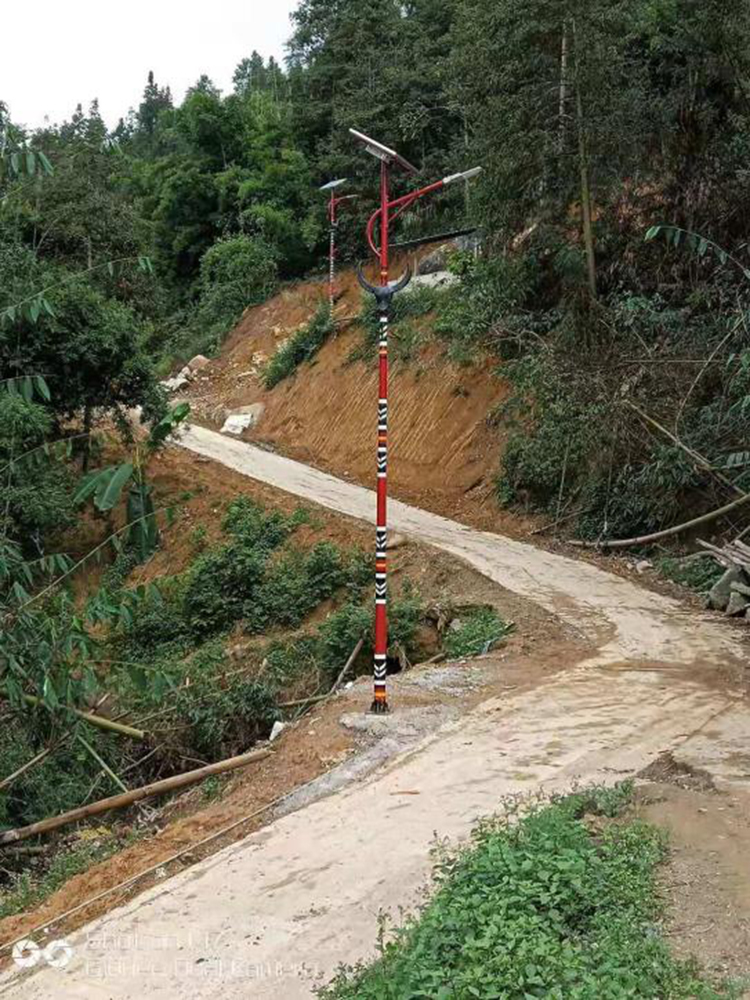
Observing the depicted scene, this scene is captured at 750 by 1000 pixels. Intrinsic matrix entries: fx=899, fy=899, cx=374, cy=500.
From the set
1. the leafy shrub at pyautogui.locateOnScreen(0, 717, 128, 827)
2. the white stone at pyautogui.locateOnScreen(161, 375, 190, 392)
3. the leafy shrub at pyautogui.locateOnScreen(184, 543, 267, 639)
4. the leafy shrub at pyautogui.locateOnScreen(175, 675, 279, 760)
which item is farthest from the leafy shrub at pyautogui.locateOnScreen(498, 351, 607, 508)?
the white stone at pyautogui.locateOnScreen(161, 375, 190, 392)

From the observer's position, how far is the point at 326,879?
245 inches

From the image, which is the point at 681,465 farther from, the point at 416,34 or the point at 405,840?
the point at 416,34

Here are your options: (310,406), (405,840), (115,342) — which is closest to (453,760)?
(405,840)

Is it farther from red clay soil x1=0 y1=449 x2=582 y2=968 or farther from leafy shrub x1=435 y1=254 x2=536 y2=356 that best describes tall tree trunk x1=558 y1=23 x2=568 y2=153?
red clay soil x1=0 y1=449 x2=582 y2=968

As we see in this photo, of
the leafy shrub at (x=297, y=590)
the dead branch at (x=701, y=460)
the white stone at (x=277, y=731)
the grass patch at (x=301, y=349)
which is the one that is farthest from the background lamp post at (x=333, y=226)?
the white stone at (x=277, y=731)

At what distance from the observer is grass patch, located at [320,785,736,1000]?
13.9 feet

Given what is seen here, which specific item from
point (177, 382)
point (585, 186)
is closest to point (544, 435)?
point (585, 186)

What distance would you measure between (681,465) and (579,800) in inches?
398

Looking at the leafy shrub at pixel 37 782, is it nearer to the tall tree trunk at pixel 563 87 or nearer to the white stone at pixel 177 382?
the tall tree trunk at pixel 563 87

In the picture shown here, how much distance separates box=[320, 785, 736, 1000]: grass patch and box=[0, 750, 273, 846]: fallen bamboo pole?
11.0ft

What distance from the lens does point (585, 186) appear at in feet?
62.8

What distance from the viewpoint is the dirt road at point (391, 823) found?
530 centimetres

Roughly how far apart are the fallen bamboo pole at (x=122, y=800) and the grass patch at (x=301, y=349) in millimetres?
23025

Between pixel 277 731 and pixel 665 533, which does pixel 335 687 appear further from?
pixel 665 533
